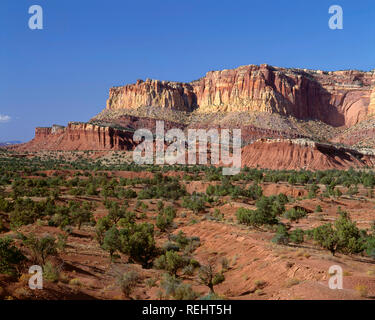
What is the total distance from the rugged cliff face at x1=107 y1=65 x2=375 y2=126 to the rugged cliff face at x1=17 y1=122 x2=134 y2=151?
3716 centimetres

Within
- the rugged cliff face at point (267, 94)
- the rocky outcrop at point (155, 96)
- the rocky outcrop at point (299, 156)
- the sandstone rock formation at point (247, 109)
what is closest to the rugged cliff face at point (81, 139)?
the sandstone rock formation at point (247, 109)

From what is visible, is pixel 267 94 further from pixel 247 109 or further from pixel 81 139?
pixel 81 139

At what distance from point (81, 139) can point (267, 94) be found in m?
74.3

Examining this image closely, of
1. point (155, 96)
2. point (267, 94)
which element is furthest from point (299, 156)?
point (155, 96)

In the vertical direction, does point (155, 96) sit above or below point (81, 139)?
above

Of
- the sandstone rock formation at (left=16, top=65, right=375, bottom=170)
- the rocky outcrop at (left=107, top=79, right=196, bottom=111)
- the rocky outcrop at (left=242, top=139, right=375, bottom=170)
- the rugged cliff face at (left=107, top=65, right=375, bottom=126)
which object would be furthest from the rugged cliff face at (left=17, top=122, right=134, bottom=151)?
the rocky outcrop at (left=242, top=139, right=375, bottom=170)

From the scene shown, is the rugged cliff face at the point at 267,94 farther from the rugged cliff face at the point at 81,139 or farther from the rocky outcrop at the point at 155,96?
the rugged cliff face at the point at 81,139

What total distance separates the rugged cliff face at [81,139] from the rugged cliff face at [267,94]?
37160mm

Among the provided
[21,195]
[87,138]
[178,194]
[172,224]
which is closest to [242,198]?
[178,194]

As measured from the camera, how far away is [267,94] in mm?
135625

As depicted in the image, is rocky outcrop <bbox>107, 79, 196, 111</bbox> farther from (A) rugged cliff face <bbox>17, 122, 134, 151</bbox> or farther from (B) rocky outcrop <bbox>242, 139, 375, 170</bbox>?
(B) rocky outcrop <bbox>242, 139, 375, 170</bbox>

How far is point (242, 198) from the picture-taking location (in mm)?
46500

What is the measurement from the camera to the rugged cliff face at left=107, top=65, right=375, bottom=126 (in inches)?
5492

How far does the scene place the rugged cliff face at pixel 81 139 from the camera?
4390 inches
